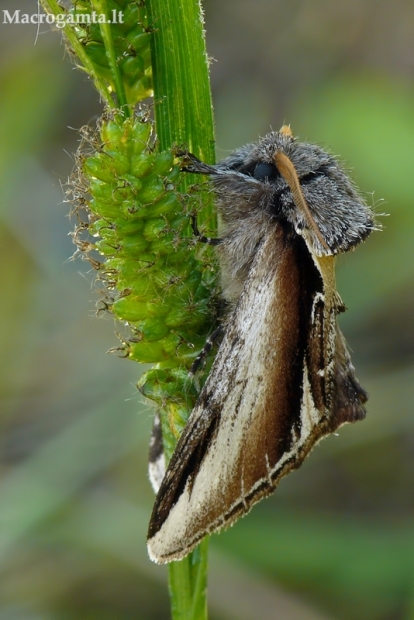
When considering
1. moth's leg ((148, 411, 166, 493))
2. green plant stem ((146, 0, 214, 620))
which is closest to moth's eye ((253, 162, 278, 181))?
green plant stem ((146, 0, 214, 620))

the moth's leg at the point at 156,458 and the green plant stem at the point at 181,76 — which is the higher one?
the green plant stem at the point at 181,76

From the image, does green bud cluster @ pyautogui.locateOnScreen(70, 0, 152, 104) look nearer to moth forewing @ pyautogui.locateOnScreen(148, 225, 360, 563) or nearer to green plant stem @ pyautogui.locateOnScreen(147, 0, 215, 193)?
green plant stem @ pyautogui.locateOnScreen(147, 0, 215, 193)

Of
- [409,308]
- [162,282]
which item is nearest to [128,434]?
[409,308]

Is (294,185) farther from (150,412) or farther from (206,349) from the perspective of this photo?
(150,412)

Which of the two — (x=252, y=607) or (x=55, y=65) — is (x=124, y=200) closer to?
(x=252, y=607)

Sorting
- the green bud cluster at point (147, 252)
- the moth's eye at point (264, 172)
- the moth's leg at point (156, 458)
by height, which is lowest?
the moth's leg at point (156, 458)

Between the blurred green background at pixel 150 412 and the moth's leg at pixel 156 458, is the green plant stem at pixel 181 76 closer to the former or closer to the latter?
the moth's leg at pixel 156 458

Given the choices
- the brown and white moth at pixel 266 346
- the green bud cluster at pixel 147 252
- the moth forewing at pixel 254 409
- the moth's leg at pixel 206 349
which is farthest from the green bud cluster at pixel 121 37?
the moth's leg at pixel 206 349
